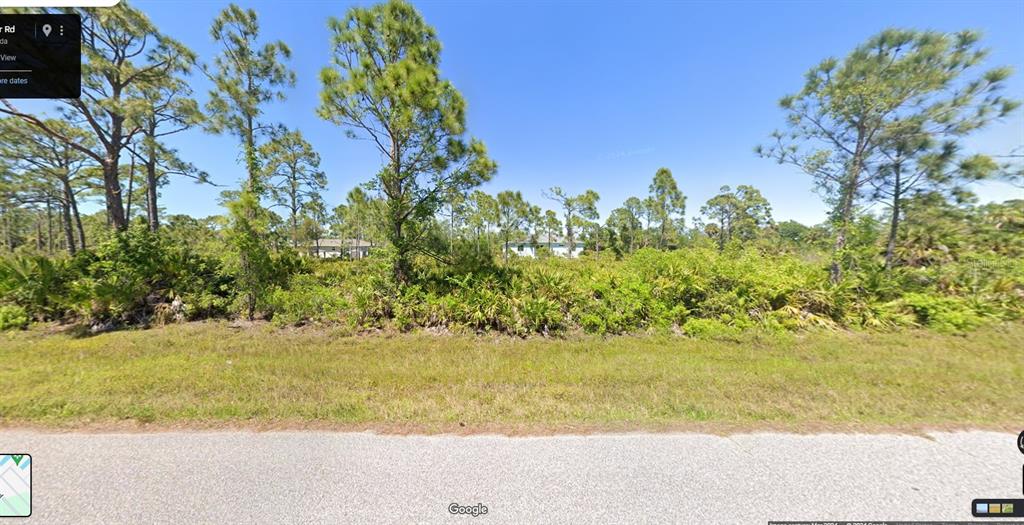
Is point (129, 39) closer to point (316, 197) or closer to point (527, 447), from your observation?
point (316, 197)

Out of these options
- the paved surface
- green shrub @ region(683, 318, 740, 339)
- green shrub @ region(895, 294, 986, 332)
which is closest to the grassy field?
the paved surface

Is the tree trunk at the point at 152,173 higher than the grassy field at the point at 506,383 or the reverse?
higher

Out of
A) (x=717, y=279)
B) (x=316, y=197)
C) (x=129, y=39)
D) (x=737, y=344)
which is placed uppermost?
(x=129, y=39)

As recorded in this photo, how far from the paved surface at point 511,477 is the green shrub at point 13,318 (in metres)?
7.03

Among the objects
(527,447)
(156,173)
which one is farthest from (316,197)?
(527,447)

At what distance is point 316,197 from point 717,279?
58.4 ft

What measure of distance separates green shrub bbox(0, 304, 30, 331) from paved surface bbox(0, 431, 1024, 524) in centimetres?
703

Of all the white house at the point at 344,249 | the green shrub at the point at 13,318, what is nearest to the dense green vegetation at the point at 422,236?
the green shrub at the point at 13,318

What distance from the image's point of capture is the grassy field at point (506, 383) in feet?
9.99

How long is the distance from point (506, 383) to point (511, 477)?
166 cm

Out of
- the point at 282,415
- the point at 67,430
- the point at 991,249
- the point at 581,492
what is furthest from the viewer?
the point at 991,249

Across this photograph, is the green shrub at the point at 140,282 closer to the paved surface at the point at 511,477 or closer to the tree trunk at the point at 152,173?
the tree trunk at the point at 152,173

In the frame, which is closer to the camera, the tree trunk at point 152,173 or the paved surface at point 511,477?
the paved surface at point 511,477

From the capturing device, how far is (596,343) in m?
5.86
